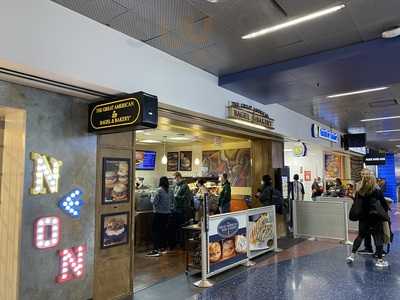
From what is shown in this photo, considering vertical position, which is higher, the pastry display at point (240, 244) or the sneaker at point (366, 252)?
the pastry display at point (240, 244)

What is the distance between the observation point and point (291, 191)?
862cm

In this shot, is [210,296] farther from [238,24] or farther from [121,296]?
[238,24]

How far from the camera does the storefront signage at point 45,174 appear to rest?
3.44 meters

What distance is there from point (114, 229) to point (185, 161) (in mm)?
7475

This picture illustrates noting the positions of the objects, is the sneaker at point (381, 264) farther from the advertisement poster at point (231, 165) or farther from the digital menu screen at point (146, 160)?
the digital menu screen at point (146, 160)

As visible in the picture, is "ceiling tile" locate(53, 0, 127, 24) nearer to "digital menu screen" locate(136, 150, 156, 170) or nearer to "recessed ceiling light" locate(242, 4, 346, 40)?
"recessed ceiling light" locate(242, 4, 346, 40)

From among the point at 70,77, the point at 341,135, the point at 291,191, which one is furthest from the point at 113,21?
the point at 341,135

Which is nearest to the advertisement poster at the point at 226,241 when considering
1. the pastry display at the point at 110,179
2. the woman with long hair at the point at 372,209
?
the pastry display at the point at 110,179

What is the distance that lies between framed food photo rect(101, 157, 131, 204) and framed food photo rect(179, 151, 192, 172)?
7.09 meters

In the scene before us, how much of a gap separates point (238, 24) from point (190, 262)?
3.86m

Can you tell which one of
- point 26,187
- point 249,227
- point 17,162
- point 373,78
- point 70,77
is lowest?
point 249,227

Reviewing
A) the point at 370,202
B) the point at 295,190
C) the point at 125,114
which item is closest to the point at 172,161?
the point at 295,190

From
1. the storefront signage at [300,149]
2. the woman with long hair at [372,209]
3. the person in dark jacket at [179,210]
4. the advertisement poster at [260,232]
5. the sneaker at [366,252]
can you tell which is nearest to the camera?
the woman with long hair at [372,209]

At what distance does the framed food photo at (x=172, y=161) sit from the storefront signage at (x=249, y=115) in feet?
17.6
